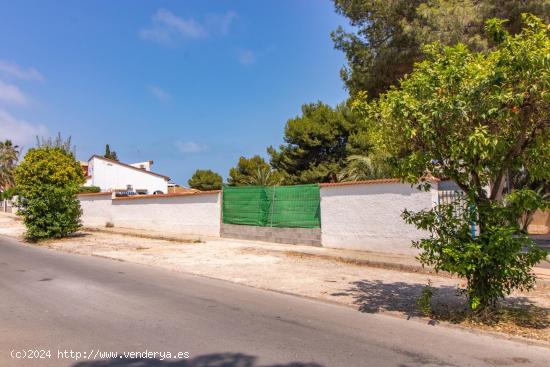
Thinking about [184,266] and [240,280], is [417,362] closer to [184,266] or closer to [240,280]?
[240,280]

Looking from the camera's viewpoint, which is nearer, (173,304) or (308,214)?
(173,304)

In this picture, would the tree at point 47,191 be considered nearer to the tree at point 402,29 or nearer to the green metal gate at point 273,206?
the green metal gate at point 273,206

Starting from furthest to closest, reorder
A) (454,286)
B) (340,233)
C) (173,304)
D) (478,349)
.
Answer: (340,233) < (454,286) < (173,304) < (478,349)

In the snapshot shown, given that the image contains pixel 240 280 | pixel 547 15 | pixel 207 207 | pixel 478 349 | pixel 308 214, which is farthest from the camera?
pixel 207 207

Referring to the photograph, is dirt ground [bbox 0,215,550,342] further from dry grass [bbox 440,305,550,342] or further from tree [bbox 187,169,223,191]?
tree [bbox 187,169,223,191]

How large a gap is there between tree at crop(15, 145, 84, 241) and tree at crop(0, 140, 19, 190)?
54.7 m

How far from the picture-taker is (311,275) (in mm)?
10266

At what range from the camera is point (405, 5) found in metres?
14.9

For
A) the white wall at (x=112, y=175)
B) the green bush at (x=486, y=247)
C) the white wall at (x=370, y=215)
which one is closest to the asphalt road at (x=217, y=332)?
the green bush at (x=486, y=247)

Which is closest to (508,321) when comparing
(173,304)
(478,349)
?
(478,349)

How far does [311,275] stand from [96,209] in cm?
1977

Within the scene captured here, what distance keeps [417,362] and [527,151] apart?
10.7 feet

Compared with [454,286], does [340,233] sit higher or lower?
higher

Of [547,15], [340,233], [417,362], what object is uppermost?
[547,15]
